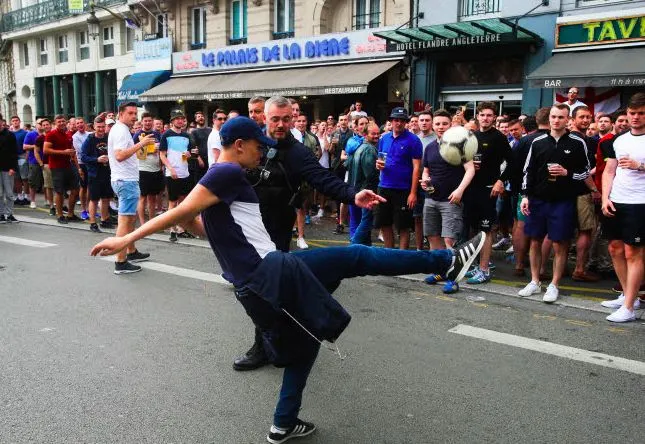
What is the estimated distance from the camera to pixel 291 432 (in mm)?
3275

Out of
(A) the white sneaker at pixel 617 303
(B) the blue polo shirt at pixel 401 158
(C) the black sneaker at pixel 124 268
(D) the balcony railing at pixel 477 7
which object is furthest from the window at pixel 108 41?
(A) the white sneaker at pixel 617 303

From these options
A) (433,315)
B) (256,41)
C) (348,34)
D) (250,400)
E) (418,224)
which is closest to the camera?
(250,400)

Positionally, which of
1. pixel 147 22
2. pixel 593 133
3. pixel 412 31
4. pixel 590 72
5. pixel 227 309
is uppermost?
pixel 147 22

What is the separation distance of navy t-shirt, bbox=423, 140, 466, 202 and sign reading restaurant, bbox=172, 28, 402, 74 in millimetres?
11295

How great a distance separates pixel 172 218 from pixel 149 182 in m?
7.33

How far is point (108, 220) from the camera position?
10.8 metres

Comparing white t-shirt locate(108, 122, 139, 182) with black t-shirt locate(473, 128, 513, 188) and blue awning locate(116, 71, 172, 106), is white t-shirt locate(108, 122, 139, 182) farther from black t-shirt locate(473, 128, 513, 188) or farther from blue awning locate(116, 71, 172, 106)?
blue awning locate(116, 71, 172, 106)

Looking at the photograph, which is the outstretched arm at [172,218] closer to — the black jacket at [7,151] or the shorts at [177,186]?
the shorts at [177,186]

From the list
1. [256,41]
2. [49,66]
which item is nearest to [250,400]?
[256,41]

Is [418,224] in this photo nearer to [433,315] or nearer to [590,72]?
[433,315]

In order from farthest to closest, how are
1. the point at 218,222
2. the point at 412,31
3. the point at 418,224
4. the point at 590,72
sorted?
1. the point at 412,31
2. the point at 590,72
3. the point at 418,224
4. the point at 218,222

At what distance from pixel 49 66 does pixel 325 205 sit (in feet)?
85.3

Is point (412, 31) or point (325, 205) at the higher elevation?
point (412, 31)

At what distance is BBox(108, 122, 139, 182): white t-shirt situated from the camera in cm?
768
